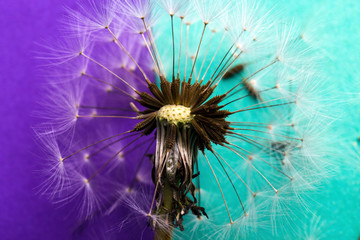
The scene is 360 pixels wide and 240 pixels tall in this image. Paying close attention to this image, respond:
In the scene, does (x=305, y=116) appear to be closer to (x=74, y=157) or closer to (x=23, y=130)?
(x=74, y=157)

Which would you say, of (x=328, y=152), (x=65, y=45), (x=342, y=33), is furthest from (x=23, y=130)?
(x=342, y=33)

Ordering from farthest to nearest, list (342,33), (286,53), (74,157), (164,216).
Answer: (342,33) < (74,157) < (286,53) < (164,216)

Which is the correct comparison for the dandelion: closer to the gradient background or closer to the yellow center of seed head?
the yellow center of seed head

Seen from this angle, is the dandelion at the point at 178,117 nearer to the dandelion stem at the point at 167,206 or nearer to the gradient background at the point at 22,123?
the dandelion stem at the point at 167,206

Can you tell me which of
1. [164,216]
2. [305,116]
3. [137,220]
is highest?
[305,116]

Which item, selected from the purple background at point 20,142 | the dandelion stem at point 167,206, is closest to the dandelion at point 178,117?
the dandelion stem at point 167,206

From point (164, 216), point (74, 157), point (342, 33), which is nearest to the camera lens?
point (164, 216)

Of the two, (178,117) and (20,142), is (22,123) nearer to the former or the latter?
(20,142)
